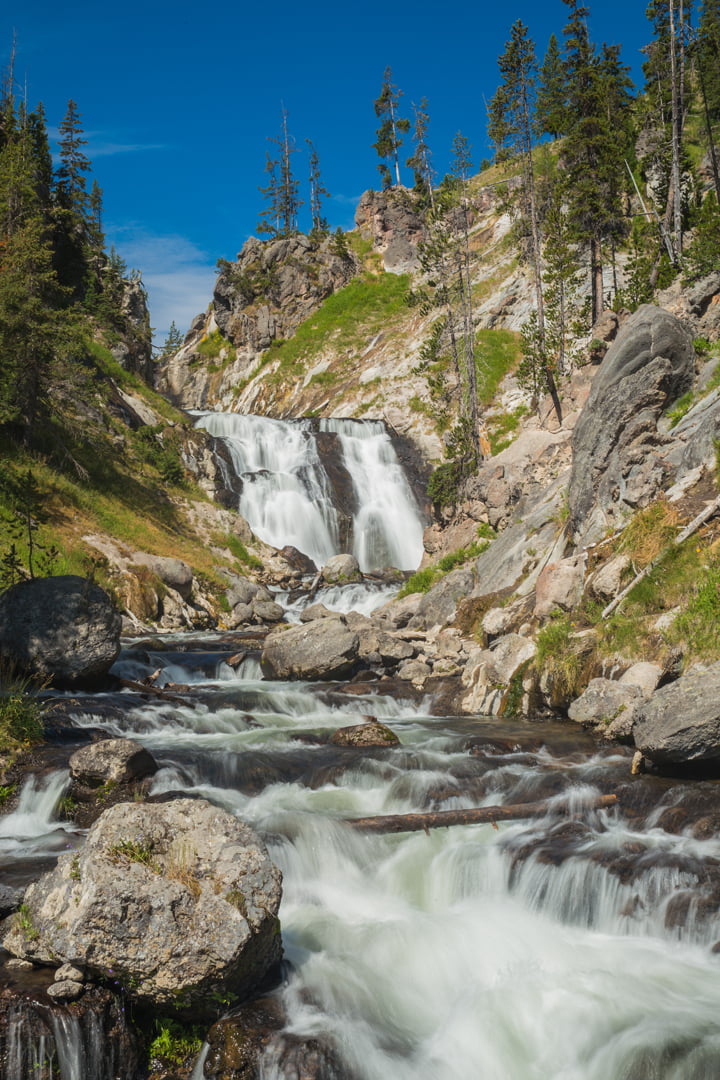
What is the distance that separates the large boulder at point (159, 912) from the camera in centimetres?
523

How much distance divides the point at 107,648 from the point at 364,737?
6.52 meters

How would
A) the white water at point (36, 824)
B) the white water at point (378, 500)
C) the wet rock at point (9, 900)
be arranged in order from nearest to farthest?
the wet rock at point (9, 900) < the white water at point (36, 824) < the white water at point (378, 500)

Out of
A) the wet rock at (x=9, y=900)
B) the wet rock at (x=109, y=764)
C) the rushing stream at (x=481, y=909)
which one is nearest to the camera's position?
the rushing stream at (x=481, y=909)

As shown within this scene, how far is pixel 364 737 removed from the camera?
12633 mm

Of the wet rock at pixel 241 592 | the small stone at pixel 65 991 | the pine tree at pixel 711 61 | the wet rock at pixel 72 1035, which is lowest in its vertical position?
the wet rock at pixel 72 1035

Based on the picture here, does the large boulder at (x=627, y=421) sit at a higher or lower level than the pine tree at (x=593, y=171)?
lower

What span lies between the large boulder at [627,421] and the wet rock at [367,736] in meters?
7.05

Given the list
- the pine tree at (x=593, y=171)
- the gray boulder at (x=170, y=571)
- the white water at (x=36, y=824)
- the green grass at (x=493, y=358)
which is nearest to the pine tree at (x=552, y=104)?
the pine tree at (x=593, y=171)

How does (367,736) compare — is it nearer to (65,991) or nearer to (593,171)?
(65,991)

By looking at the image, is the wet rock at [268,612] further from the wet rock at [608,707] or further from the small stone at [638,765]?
the small stone at [638,765]

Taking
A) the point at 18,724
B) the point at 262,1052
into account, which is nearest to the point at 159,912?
the point at 262,1052

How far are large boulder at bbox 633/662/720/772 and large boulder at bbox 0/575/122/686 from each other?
11.3m

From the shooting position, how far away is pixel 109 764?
966 cm

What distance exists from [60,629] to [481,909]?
10.9m
